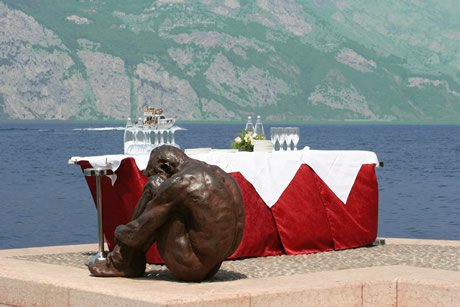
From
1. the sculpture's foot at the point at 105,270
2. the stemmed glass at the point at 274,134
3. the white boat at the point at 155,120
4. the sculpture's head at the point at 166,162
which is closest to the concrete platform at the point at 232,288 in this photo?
the sculpture's foot at the point at 105,270

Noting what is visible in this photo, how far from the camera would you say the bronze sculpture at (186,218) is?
5012 mm

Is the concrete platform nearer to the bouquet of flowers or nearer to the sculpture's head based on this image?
the sculpture's head

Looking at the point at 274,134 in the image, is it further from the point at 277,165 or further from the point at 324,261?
the point at 324,261

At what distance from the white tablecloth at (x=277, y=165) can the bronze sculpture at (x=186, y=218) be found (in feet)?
4.58

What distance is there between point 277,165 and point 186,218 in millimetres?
2381

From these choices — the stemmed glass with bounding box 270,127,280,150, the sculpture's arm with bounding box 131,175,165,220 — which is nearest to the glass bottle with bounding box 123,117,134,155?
the stemmed glass with bounding box 270,127,280,150

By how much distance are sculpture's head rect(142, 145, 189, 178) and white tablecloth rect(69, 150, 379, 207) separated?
1.27m

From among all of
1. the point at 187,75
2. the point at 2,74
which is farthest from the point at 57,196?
the point at 187,75

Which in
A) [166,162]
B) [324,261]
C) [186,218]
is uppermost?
[166,162]

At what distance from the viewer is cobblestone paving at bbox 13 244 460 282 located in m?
6.16

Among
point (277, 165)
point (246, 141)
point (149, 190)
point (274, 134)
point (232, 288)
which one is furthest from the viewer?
point (274, 134)

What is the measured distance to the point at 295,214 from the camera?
7.40 metres

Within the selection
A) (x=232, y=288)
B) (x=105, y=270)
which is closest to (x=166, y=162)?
(x=105, y=270)

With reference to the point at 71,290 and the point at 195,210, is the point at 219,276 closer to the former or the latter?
the point at 195,210
